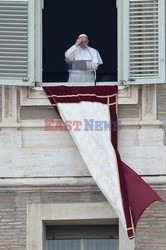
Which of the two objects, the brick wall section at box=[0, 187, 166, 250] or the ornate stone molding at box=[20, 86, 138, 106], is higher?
the ornate stone molding at box=[20, 86, 138, 106]

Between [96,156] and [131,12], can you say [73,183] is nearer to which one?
[96,156]

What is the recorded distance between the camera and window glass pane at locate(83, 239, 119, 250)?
20422mm

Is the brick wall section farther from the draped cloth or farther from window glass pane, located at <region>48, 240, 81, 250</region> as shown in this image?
window glass pane, located at <region>48, 240, 81, 250</region>

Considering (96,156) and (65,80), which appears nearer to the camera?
(96,156)

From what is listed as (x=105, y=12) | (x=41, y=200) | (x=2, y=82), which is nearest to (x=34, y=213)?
(x=41, y=200)

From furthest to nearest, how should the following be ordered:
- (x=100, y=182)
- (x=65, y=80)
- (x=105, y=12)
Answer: (x=105, y=12) → (x=65, y=80) → (x=100, y=182)

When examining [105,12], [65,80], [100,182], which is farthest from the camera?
[105,12]

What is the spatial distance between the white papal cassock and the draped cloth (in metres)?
0.57

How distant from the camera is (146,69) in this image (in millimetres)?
20406

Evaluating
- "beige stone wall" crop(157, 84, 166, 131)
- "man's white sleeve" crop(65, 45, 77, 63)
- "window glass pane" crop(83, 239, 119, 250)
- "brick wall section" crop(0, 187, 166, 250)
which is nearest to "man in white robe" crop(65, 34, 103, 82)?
"man's white sleeve" crop(65, 45, 77, 63)

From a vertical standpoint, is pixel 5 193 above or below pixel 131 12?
below

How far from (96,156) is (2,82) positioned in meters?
1.55

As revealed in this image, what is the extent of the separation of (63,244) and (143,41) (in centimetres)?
281

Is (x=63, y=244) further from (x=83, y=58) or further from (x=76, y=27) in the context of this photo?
(x=76, y=27)
